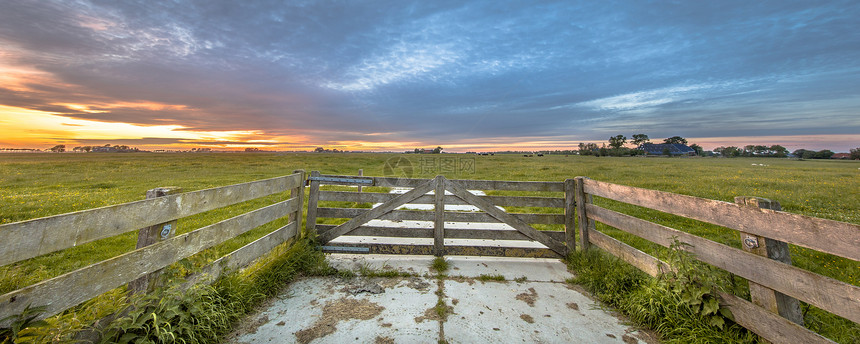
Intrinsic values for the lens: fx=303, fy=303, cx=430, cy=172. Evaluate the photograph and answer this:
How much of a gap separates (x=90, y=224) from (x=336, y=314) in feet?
7.47

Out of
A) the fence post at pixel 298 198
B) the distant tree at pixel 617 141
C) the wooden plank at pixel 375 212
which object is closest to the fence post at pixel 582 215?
the wooden plank at pixel 375 212

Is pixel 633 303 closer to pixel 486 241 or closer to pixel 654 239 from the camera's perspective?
pixel 654 239

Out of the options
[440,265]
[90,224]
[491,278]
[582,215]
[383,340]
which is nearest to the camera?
[90,224]

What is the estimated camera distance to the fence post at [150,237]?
2750 mm

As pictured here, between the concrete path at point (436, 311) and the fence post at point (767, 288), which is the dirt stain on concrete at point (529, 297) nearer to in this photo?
the concrete path at point (436, 311)

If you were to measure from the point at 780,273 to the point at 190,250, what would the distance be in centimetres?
Result: 553

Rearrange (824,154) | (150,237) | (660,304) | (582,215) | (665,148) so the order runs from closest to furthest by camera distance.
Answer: (150,237) < (660,304) < (582,215) < (824,154) < (665,148)

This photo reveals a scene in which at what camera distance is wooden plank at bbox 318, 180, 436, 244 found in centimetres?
530

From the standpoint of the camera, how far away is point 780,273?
8.47ft

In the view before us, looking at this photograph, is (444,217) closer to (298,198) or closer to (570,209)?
(570,209)

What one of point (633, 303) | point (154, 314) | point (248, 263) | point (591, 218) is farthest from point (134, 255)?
point (591, 218)

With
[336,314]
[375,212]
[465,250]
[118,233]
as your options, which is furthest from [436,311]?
[118,233]

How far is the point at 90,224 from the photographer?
233 cm

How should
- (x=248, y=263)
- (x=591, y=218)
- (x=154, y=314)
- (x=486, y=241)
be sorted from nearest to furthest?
1. (x=154, y=314)
2. (x=248, y=263)
3. (x=591, y=218)
4. (x=486, y=241)
